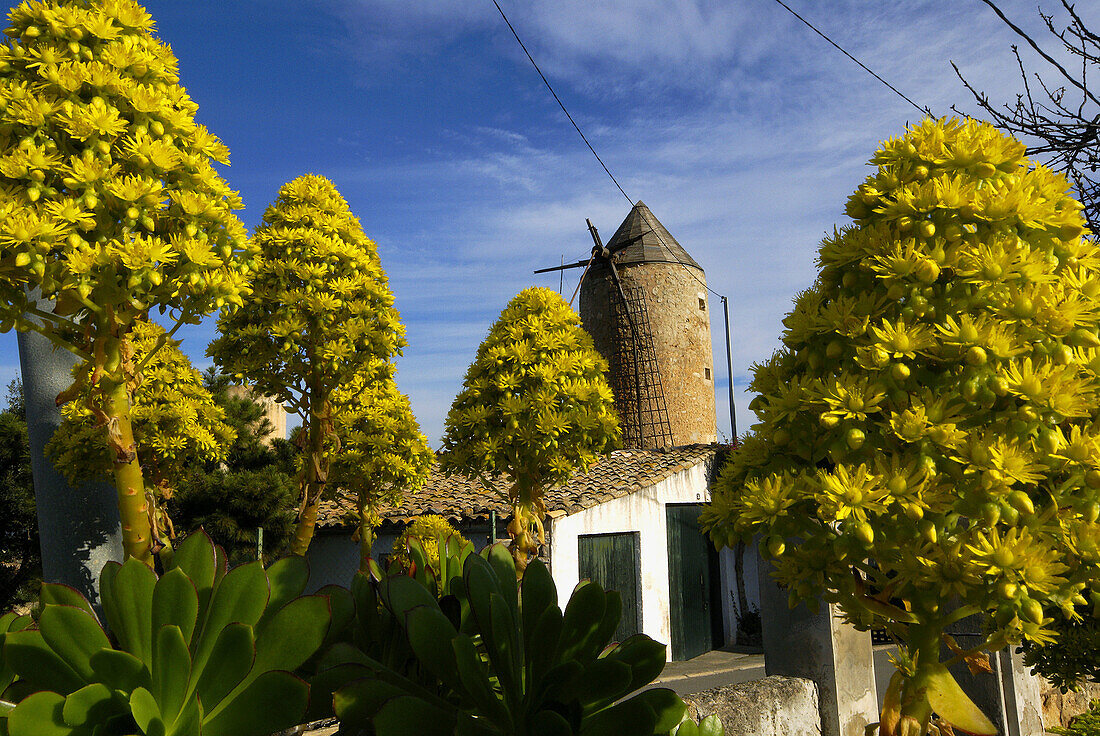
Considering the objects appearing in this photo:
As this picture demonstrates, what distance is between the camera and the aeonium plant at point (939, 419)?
1.73 m

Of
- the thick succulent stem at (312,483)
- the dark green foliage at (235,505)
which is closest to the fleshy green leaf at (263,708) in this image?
the thick succulent stem at (312,483)

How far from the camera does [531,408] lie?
7.37m

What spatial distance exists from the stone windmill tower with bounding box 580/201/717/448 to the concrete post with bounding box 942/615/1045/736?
1587cm

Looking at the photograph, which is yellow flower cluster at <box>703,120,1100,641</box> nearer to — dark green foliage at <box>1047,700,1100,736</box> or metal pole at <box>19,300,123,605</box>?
dark green foliage at <box>1047,700,1100,736</box>

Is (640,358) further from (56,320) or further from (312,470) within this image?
(56,320)

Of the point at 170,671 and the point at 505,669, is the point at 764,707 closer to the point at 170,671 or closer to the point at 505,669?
the point at 505,669

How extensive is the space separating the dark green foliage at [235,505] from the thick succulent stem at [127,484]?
7915 millimetres

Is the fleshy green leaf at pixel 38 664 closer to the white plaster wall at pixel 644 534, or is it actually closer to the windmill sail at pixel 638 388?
the white plaster wall at pixel 644 534

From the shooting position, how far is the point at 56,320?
320 centimetres

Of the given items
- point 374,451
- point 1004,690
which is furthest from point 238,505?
point 1004,690

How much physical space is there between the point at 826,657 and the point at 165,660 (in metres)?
2.93

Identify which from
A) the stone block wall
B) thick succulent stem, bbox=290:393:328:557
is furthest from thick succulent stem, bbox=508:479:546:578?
the stone block wall

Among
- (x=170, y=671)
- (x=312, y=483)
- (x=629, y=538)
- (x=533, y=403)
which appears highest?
(x=533, y=403)

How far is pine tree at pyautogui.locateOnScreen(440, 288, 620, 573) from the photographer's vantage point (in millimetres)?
7375
